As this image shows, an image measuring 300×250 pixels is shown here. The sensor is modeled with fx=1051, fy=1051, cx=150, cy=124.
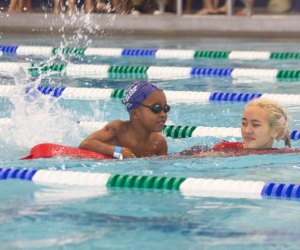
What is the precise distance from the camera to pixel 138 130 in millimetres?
5328

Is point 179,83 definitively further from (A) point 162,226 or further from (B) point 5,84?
(A) point 162,226

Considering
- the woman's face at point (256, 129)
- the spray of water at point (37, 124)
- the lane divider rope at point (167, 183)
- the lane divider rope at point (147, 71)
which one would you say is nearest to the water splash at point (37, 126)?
the spray of water at point (37, 124)

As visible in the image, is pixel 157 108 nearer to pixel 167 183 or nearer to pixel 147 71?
pixel 167 183

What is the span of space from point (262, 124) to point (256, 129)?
0.04 metres

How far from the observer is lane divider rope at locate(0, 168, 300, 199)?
4512mm

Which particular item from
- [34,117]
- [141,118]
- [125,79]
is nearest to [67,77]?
[125,79]

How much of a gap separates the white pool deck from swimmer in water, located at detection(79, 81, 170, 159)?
644cm

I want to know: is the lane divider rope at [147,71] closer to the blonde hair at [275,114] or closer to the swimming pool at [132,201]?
the swimming pool at [132,201]

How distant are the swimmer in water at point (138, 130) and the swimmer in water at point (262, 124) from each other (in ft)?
1.35

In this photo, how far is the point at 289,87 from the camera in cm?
810

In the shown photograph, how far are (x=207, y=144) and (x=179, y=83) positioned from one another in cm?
251

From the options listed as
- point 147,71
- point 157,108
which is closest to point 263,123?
point 157,108

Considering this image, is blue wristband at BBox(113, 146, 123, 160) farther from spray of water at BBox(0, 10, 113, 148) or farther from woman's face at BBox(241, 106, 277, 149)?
spray of water at BBox(0, 10, 113, 148)

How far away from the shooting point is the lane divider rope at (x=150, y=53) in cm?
963
